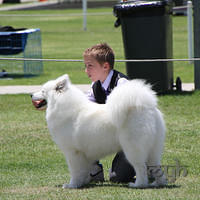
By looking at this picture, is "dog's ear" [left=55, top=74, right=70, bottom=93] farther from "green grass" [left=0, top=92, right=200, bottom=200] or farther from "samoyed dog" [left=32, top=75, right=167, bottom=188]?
"green grass" [left=0, top=92, right=200, bottom=200]

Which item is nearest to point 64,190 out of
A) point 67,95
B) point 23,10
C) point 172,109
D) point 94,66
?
point 67,95

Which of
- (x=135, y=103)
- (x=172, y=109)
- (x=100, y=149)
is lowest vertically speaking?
(x=172, y=109)

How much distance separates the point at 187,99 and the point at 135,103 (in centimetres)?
610

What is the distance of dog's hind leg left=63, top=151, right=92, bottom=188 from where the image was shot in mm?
5262

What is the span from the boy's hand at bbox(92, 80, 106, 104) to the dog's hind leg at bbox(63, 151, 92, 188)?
26.3 inches


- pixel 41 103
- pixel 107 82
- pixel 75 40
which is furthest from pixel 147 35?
pixel 75 40

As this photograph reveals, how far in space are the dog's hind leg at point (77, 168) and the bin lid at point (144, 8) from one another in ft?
20.4

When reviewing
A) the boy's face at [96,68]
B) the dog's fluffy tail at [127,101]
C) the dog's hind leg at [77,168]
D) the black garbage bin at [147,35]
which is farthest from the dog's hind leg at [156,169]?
the black garbage bin at [147,35]

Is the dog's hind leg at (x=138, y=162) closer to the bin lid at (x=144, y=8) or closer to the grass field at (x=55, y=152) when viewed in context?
the grass field at (x=55, y=152)

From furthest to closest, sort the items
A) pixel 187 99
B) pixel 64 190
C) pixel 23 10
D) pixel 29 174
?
1. pixel 23 10
2. pixel 187 99
3. pixel 29 174
4. pixel 64 190

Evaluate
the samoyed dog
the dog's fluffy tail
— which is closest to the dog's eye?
the samoyed dog

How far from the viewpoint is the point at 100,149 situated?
5129mm

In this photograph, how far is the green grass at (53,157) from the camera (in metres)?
5.07

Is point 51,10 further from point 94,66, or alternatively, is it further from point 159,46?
point 94,66
